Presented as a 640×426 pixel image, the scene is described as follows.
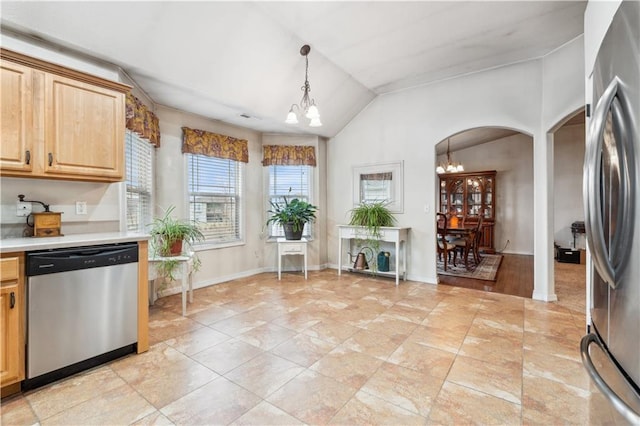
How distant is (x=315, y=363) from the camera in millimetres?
2154

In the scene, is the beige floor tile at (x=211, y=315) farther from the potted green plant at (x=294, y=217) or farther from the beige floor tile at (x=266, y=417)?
the potted green plant at (x=294, y=217)

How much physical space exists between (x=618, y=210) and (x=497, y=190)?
7.53m

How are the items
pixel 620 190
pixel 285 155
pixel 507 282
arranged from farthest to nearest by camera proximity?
pixel 285 155 < pixel 507 282 < pixel 620 190

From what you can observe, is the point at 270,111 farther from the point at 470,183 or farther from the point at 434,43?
the point at 470,183

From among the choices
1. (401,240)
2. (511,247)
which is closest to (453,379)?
(401,240)

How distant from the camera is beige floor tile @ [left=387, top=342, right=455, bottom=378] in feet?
6.79

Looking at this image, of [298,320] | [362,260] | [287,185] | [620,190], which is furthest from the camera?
[287,185]

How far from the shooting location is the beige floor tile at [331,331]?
8.41 feet

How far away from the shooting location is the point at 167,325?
9.36 feet

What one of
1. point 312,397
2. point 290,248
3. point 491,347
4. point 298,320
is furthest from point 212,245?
point 491,347

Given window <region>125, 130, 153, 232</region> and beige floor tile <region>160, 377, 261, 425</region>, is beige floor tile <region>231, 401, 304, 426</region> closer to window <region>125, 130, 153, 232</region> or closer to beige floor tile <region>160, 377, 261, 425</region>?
beige floor tile <region>160, 377, 261, 425</region>

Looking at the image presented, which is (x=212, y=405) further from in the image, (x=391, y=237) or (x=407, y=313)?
(x=391, y=237)

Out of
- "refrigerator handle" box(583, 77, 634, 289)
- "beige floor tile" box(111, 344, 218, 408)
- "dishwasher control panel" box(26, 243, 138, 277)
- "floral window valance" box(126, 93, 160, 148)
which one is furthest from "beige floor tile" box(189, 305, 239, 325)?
"refrigerator handle" box(583, 77, 634, 289)

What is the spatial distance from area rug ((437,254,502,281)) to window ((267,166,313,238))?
2.65 m
